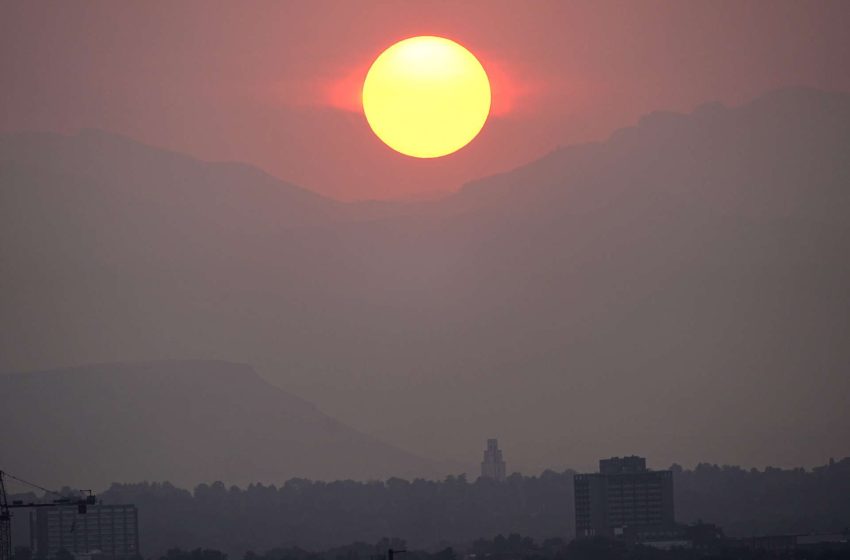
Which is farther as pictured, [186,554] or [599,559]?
[186,554]

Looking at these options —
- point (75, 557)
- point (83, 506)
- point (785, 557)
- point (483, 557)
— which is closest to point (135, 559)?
point (75, 557)

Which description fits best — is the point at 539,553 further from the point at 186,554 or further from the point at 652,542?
the point at 186,554

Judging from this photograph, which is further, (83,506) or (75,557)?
(75,557)

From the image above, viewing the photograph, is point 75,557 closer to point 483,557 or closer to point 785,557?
point 483,557

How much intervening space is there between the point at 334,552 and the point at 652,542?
34623 mm

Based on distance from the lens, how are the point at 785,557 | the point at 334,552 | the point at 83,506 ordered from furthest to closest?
the point at 334,552
the point at 83,506
the point at 785,557

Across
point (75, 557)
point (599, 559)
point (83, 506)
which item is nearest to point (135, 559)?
point (75, 557)

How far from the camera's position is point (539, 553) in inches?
7170

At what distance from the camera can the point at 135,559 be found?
195500mm

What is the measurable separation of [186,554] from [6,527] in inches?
766

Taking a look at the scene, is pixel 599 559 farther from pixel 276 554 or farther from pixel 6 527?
pixel 6 527

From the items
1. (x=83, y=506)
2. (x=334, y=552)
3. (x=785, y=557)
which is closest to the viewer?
(x=785, y=557)

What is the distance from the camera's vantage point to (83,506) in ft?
581

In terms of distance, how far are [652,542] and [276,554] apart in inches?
1608
